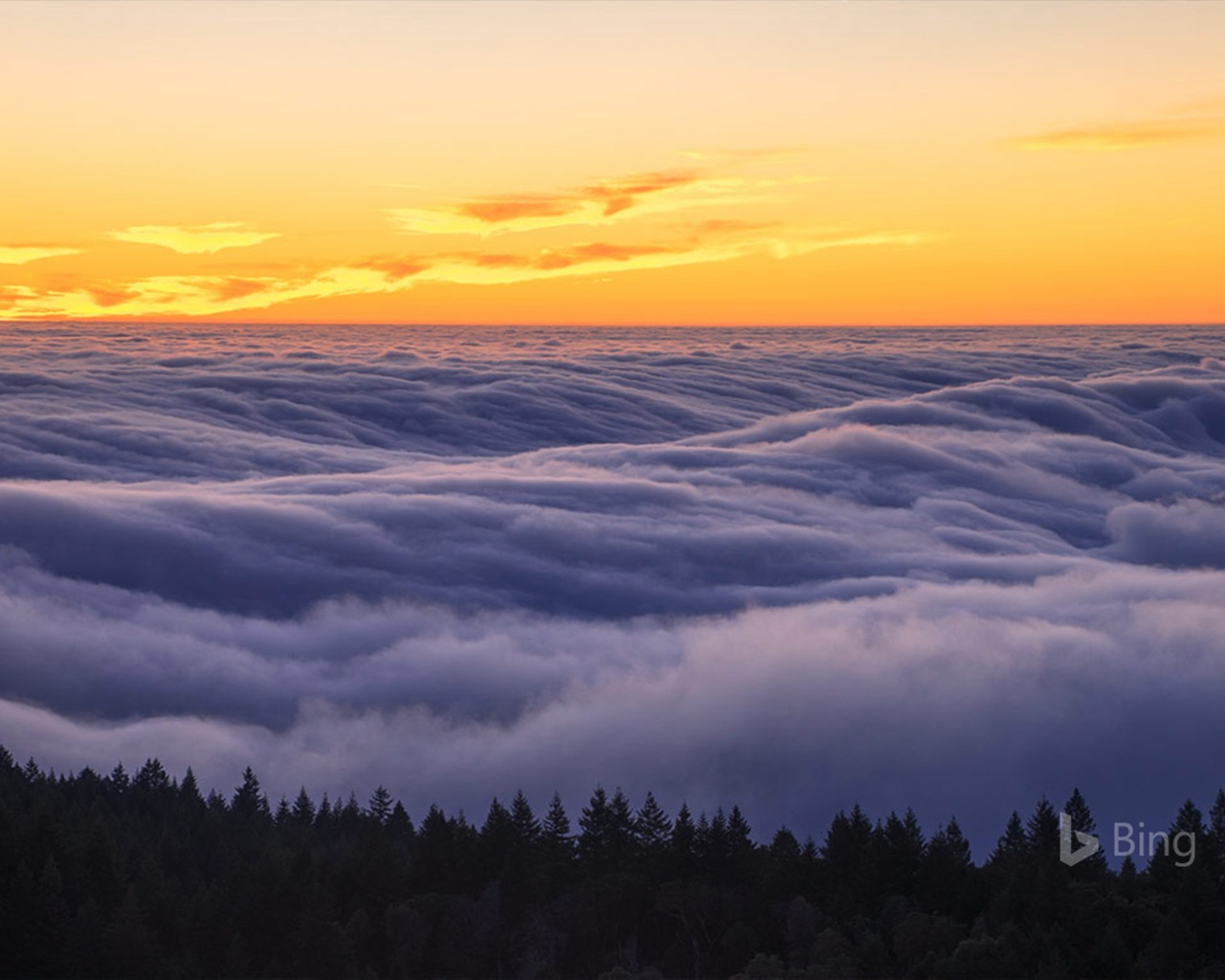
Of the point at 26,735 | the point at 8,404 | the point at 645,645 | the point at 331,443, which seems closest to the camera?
the point at 26,735

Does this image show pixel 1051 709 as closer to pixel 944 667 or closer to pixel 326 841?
pixel 944 667

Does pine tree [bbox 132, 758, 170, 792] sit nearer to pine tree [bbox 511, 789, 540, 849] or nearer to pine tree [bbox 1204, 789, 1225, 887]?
pine tree [bbox 511, 789, 540, 849]

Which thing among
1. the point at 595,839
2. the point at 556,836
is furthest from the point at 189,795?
the point at 595,839

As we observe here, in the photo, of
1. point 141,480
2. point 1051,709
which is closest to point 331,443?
point 141,480

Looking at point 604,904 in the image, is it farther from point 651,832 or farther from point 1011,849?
point 1011,849

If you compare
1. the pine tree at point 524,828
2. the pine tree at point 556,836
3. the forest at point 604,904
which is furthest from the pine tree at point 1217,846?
the pine tree at point 524,828

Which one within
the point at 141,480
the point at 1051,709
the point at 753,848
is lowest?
the point at 1051,709

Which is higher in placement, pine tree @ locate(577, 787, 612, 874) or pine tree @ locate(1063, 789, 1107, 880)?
pine tree @ locate(577, 787, 612, 874)

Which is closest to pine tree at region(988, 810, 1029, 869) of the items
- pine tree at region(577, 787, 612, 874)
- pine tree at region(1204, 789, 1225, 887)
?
pine tree at region(1204, 789, 1225, 887)

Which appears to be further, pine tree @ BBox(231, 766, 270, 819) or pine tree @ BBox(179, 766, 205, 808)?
pine tree @ BBox(179, 766, 205, 808)
